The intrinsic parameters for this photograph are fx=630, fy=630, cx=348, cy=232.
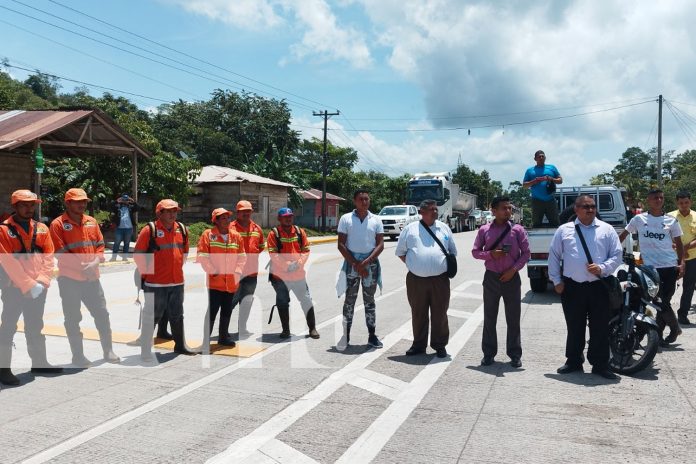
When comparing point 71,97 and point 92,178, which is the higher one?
point 71,97

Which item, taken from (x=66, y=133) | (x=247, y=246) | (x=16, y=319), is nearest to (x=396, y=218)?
(x=66, y=133)

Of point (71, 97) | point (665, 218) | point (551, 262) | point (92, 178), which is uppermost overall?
point (71, 97)

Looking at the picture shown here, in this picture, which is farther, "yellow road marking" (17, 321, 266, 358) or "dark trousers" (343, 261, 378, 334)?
"dark trousers" (343, 261, 378, 334)

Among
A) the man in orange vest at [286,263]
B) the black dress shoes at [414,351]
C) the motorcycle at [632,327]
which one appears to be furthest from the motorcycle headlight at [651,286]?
the man in orange vest at [286,263]

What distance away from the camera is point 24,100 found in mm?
61844

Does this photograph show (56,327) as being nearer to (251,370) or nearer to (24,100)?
(251,370)

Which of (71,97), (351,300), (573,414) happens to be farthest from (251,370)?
(71,97)

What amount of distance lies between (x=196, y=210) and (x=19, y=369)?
29484 mm

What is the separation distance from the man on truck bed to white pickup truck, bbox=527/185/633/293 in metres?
0.21

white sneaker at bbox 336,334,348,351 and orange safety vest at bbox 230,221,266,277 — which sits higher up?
orange safety vest at bbox 230,221,266,277

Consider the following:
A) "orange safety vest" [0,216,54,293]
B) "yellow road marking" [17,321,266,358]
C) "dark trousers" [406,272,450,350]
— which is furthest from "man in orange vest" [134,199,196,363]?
"dark trousers" [406,272,450,350]

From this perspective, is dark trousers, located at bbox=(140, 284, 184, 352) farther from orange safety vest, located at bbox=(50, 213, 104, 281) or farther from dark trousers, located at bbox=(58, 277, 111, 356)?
orange safety vest, located at bbox=(50, 213, 104, 281)

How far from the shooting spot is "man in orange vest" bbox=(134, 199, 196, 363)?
7.02 metres

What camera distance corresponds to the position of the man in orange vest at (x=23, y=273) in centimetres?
606
